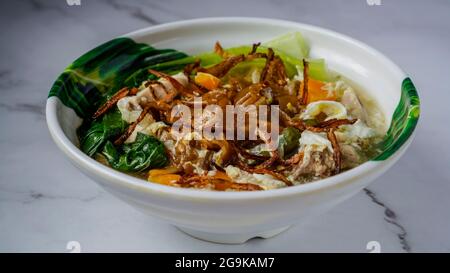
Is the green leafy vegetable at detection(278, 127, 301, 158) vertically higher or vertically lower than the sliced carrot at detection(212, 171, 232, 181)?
higher

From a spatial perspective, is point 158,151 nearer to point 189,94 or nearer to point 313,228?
point 189,94

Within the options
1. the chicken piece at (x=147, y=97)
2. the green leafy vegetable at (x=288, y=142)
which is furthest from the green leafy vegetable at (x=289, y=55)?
the green leafy vegetable at (x=288, y=142)

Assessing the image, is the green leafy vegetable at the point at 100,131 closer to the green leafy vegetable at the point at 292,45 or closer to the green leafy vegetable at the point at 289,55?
the green leafy vegetable at the point at 289,55

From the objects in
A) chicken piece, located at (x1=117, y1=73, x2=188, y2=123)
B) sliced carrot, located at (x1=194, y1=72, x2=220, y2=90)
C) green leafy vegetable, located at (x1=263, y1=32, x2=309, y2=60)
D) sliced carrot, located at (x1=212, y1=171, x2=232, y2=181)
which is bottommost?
sliced carrot, located at (x1=212, y1=171, x2=232, y2=181)

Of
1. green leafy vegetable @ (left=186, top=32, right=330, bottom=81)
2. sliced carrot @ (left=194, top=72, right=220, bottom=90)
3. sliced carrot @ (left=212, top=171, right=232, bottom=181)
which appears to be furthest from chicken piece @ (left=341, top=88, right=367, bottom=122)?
sliced carrot @ (left=212, top=171, right=232, bottom=181)

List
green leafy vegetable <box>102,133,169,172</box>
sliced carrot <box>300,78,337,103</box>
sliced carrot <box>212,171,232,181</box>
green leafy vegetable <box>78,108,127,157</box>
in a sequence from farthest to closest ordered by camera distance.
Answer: sliced carrot <box>300,78,337,103</box>
green leafy vegetable <box>78,108,127,157</box>
green leafy vegetable <box>102,133,169,172</box>
sliced carrot <box>212,171,232,181</box>

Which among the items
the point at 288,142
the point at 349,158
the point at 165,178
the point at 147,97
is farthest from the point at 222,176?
the point at 147,97

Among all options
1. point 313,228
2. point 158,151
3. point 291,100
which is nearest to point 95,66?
point 158,151

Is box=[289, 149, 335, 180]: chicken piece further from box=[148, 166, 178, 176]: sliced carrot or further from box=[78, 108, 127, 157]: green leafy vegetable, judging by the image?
box=[78, 108, 127, 157]: green leafy vegetable
